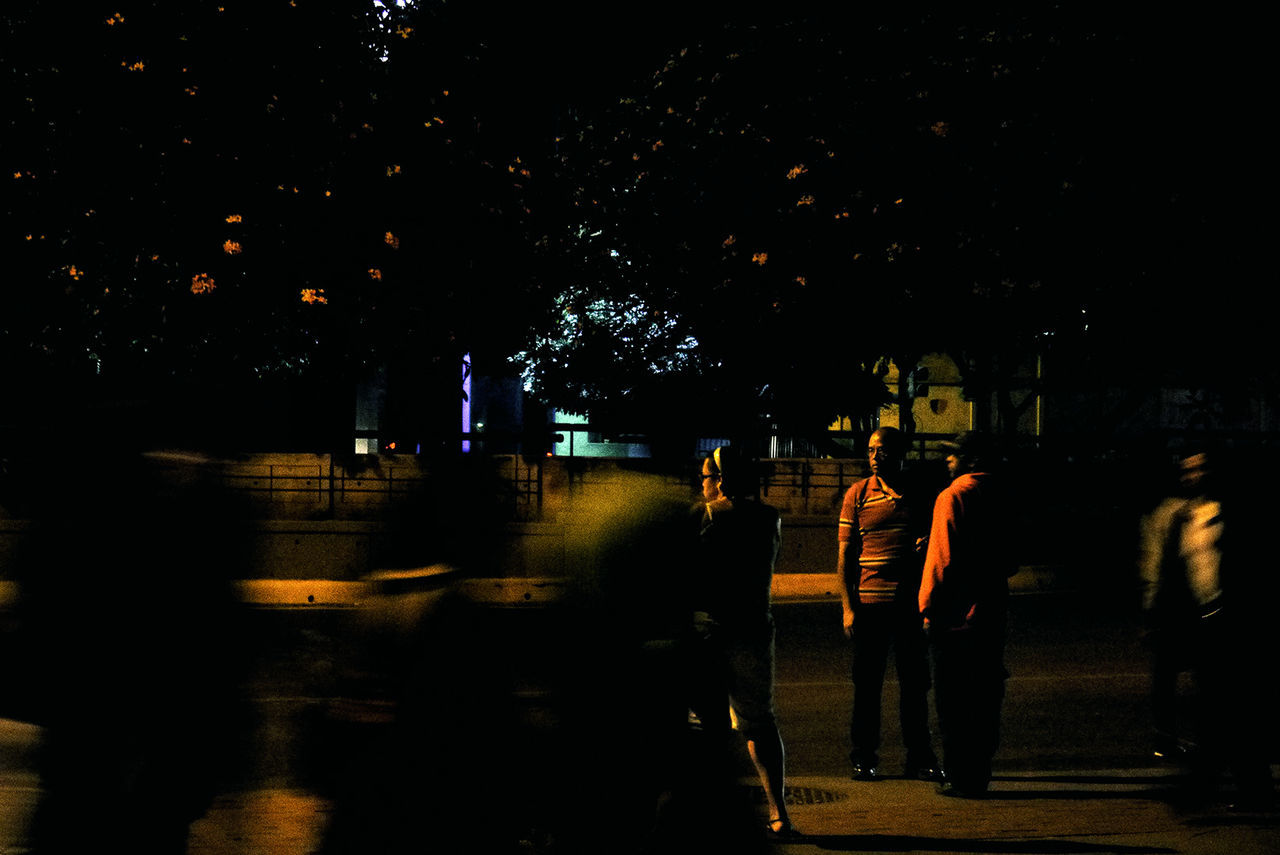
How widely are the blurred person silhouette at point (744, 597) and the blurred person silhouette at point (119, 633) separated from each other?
1859mm

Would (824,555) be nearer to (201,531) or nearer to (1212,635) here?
(1212,635)

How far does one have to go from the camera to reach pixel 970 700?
19.3ft

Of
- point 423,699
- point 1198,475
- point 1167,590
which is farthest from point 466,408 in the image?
point 423,699

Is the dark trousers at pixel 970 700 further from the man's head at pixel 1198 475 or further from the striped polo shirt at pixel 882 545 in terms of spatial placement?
the man's head at pixel 1198 475

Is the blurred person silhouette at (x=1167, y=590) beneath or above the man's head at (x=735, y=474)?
beneath

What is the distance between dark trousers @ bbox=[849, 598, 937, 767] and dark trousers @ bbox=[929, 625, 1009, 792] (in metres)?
0.31

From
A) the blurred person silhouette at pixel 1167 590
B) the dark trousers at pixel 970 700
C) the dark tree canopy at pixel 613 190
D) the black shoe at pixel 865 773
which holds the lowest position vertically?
the black shoe at pixel 865 773

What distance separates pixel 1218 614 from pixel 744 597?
2.60 meters

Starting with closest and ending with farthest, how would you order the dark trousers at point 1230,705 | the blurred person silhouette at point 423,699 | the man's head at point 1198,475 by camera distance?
the blurred person silhouette at point 423,699, the dark trousers at point 1230,705, the man's head at point 1198,475

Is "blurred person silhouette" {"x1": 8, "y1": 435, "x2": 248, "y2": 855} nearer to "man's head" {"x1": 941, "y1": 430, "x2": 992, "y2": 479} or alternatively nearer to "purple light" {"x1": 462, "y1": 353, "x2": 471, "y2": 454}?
"man's head" {"x1": 941, "y1": 430, "x2": 992, "y2": 479}

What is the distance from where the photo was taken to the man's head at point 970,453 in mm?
6129

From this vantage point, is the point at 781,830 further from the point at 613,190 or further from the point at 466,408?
the point at 466,408

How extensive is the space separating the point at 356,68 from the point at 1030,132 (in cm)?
1147

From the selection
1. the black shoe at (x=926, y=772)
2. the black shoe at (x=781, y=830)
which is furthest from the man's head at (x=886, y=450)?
the black shoe at (x=781, y=830)
